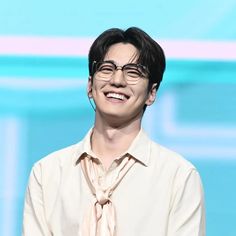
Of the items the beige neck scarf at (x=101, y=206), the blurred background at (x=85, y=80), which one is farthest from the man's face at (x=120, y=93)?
the blurred background at (x=85, y=80)

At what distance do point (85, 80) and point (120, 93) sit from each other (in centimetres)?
79

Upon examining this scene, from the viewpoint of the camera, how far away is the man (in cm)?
175

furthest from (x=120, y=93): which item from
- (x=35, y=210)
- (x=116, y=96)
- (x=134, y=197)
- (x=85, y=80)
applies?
(x=85, y=80)

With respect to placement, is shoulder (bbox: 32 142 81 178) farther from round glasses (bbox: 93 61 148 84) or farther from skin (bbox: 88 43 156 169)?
round glasses (bbox: 93 61 148 84)

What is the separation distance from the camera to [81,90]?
254 cm

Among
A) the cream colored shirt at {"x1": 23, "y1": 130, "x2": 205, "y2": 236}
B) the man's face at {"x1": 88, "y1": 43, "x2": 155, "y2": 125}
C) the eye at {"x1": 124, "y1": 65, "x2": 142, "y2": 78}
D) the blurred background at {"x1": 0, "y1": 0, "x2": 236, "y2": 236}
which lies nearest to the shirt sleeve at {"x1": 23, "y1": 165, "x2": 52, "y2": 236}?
the cream colored shirt at {"x1": 23, "y1": 130, "x2": 205, "y2": 236}

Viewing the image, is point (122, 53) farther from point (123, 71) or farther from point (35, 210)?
point (35, 210)

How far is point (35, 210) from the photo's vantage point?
1820 millimetres

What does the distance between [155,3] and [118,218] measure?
38.7 inches

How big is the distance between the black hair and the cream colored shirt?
0.51ft

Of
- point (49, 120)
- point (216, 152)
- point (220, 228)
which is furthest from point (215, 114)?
point (49, 120)

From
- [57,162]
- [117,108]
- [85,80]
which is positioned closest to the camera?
[117,108]

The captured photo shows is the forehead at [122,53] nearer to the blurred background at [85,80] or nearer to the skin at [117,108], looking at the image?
the skin at [117,108]

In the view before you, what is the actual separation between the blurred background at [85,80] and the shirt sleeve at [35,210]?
0.64m
